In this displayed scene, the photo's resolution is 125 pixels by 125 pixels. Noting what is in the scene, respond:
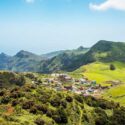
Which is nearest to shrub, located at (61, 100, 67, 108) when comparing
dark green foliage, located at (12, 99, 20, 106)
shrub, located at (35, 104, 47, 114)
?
shrub, located at (35, 104, 47, 114)

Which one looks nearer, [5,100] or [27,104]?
[27,104]

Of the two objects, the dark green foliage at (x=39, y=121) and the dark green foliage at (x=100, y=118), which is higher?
the dark green foliage at (x=39, y=121)

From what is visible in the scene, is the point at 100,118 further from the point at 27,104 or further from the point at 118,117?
the point at 27,104

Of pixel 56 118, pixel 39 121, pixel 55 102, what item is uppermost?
pixel 55 102

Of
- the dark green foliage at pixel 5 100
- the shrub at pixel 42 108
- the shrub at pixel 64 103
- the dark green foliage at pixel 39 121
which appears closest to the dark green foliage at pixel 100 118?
the shrub at pixel 64 103

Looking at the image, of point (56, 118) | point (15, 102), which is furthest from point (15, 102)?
point (56, 118)

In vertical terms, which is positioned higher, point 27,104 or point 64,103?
point 27,104

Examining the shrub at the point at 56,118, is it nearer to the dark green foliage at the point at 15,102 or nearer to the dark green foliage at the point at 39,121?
the dark green foliage at the point at 39,121

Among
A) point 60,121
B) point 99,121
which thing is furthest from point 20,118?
point 99,121

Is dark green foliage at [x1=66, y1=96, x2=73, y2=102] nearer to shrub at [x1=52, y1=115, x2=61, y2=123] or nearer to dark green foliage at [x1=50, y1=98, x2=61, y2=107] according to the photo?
dark green foliage at [x1=50, y1=98, x2=61, y2=107]
